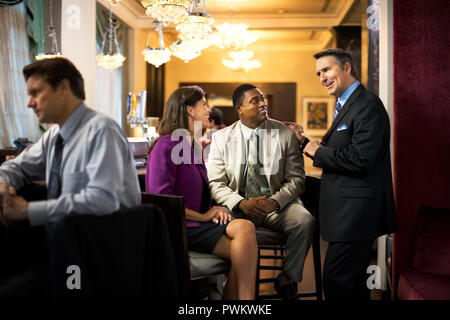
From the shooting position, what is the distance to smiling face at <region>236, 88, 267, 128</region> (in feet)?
9.27

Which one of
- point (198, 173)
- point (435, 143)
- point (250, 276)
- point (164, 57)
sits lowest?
point (250, 276)

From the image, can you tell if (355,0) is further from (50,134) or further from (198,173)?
(50,134)

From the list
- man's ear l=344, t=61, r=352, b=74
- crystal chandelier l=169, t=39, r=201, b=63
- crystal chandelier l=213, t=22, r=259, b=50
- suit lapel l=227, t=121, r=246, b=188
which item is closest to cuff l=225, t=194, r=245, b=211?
suit lapel l=227, t=121, r=246, b=188

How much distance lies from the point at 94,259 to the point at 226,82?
9198 millimetres

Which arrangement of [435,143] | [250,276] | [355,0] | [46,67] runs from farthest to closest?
[355,0] → [435,143] → [250,276] → [46,67]

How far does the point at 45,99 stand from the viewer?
1.59m

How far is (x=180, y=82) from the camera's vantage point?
Answer: 10328 mm

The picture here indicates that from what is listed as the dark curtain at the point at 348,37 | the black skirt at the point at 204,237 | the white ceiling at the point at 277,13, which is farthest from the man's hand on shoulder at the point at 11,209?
the dark curtain at the point at 348,37

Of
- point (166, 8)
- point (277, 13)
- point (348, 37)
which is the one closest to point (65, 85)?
point (166, 8)

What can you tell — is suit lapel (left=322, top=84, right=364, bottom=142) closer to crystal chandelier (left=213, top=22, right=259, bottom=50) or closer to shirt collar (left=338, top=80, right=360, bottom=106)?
shirt collar (left=338, top=80, right=360, bottom=106)

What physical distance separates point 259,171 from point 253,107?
419 millimetres

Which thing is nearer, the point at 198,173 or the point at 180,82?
the point at 198,173

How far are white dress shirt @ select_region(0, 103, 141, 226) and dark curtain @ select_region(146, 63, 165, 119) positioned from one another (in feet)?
22.4
